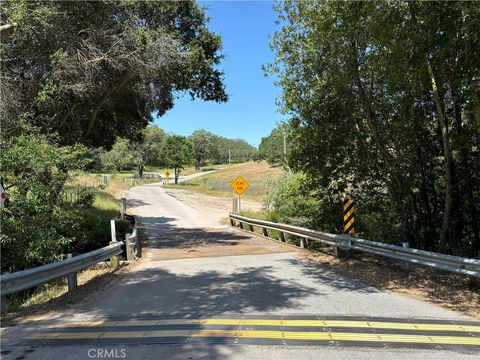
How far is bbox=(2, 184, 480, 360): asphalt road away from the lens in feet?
15.5

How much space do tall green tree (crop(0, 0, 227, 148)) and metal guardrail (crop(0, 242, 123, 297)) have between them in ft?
14.9

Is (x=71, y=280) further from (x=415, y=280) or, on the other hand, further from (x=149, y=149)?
(x=149, y=149)

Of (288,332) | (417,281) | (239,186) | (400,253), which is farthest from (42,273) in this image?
(239,186)

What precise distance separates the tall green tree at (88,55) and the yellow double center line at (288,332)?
7247 millimetres

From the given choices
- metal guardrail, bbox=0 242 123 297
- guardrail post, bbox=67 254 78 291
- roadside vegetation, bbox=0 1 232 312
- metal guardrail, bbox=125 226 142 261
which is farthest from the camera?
metal guardrail, bbox=125 226 142 261

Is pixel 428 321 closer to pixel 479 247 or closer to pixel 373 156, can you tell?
pixel 479 247

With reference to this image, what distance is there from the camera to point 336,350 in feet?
15.5

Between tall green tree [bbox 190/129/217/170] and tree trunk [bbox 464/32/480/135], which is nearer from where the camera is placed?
tree trunk [bbox 464/32/480/135]

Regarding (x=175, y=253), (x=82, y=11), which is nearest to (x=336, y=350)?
(x=175, y=253)

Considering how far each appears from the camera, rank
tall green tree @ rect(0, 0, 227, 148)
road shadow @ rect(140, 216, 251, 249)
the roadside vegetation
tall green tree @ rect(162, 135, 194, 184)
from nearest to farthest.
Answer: the roadside vegetation, tall green tree @ rect(0, 0, 227, 148), road shadow @ rect(140, 216, 251, 249), tall green tree @ rect(162, 135, 194, 184)

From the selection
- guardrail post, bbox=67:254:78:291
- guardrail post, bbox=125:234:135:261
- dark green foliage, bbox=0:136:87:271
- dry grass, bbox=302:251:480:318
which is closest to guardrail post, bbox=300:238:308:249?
→ dry grass, bbox=302:251:480:318

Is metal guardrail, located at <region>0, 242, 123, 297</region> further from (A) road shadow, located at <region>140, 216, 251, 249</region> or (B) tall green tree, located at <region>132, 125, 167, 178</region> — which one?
(B) tall green tree, located at <region>132, 125, 167, 178</region>

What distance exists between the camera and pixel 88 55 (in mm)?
12164

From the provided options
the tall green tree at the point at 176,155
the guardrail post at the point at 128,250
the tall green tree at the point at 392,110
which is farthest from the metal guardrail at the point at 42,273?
the tall green tree at the point at 176,155
